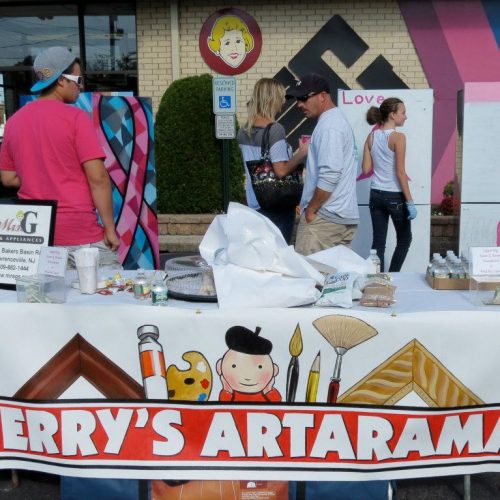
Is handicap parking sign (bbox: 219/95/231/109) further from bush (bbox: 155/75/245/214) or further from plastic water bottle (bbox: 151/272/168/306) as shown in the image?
plastic water bottle (bbox: 151/272/168/306)

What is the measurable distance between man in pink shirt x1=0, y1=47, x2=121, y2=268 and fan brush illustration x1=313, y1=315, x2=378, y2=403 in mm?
1345

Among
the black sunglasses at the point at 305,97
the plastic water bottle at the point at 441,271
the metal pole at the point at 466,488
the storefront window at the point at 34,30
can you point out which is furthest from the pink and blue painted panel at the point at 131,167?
the storefront window at the point at 34,30

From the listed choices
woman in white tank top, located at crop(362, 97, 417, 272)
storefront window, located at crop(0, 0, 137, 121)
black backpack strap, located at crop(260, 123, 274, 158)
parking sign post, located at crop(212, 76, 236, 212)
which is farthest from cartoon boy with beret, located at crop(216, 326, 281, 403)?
storefront window, located at crop(0, 0, 137, 121)

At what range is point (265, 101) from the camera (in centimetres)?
436

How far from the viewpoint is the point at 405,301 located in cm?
257

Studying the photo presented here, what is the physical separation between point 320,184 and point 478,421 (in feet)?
5.46

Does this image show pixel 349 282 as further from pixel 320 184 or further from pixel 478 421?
pixel 320 184

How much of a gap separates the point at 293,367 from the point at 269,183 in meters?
2.03

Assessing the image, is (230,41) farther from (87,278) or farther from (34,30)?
(87,278)

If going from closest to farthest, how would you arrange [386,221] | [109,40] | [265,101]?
[265,101] → [386,221] → [109,40]

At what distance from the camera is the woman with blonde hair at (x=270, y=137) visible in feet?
13.9

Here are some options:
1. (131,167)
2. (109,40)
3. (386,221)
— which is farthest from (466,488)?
(109,40)

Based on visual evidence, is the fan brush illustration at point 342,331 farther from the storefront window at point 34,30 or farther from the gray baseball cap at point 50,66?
the storefront window at point 34,30

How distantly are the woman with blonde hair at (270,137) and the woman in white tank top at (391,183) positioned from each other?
1.42 metres
